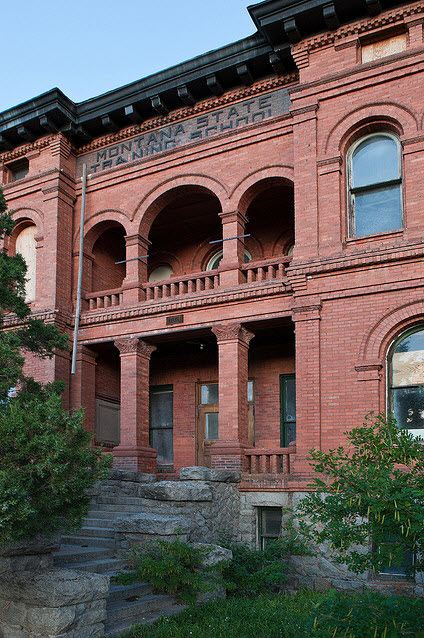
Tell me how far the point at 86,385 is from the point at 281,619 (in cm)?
903

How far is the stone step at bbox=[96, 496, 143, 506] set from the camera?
12.1 metres

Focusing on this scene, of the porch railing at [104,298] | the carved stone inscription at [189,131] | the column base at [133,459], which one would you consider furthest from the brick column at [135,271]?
the column base at [133,459]

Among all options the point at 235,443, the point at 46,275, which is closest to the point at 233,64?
the point at 46,275

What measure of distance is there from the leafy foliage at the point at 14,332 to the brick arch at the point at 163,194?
273 inches

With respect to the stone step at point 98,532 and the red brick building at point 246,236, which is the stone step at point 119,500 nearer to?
the stone step at point 98,532

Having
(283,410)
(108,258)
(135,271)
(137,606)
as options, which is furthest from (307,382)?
(108,258)

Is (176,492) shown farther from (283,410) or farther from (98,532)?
(283,410)

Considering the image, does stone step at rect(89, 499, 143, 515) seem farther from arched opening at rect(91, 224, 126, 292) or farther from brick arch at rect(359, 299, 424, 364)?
arched opening at rect(91, 224, 126, 292)

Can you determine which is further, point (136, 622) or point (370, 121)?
point (370, 121)

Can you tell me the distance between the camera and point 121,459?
14.7 metres

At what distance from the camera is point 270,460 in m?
12.9

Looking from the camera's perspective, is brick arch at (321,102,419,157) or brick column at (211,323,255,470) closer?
brick arch at (321,102,419,157)

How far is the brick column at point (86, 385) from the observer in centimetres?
1588

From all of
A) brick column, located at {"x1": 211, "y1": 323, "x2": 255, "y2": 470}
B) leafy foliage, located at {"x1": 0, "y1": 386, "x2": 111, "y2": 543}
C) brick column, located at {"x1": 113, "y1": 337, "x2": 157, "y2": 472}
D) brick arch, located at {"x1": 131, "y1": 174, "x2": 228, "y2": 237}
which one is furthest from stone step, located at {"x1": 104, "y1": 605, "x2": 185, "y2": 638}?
brick arch, located at {"x1": 131, "y1": 174, "x2": 228, "y2": 237}
